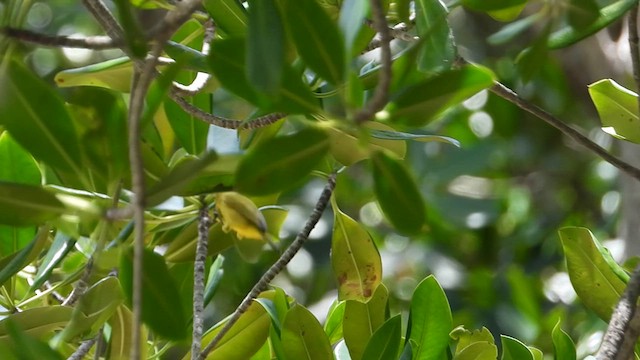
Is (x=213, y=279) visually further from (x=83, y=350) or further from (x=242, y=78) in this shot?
(x=242, y=78)

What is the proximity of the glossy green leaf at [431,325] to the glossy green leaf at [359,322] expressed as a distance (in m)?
0.04

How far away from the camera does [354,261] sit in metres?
0.70

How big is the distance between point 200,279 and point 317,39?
287 mm

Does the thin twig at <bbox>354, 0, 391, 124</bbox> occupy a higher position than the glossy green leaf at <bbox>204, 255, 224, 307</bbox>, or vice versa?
the thin twig at <bbox>354, 0, 391, 124</bbox>

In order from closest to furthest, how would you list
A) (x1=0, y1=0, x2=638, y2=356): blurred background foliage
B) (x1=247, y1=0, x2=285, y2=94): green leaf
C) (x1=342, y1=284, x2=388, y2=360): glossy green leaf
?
(x1=247, y1=0, x2=285, y2=94): green leaf, (x1=342, y1=284, x2=388, y2=360): glossy green leaf, (x1=0, y1=0, x2=638, y2=356): blurred background foliage

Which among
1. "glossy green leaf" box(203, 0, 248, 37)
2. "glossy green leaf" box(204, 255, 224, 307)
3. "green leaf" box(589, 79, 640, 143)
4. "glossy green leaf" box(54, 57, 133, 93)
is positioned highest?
"glossy green leaf" box(203, 0, 248, 37)

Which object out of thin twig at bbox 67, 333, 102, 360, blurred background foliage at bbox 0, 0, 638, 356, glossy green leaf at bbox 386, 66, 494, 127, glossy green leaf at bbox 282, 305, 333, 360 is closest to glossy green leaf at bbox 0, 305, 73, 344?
thin twig at bbox 67, 333, 102, 360

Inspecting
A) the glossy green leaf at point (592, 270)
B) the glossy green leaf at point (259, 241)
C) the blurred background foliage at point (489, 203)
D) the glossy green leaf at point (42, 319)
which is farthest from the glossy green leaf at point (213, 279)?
the blurred background foliage at point (489, 203)

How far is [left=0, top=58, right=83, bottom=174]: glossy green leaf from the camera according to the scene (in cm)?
43

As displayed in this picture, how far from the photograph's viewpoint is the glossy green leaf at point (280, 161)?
0.42m

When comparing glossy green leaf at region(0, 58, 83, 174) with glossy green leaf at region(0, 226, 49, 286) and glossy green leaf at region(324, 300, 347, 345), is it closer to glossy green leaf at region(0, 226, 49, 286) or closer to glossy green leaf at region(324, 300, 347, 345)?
glossy green leaf at region(0, 226, 49, 286)

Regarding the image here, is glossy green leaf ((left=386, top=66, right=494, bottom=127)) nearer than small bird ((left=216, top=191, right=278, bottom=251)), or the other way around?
glossy green leaf ((left=386, top=66, right=494, bottom=127))

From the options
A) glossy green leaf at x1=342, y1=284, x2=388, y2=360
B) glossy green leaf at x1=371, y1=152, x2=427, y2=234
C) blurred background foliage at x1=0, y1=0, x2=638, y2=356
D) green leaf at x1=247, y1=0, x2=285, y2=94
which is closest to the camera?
green leaf at x1=247, y1=0, x2=285, y2=94

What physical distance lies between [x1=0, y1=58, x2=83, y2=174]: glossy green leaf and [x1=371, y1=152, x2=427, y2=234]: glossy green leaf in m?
0.15
